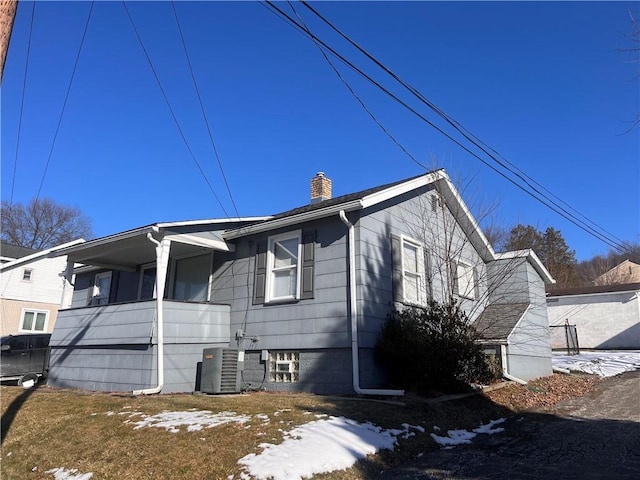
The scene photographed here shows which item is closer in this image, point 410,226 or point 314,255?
point 314,255

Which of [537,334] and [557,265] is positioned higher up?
[557,265]

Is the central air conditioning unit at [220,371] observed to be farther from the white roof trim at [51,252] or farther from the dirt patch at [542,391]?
the white roof trim at [51,252]

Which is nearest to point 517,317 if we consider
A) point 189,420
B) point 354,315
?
point 354,315

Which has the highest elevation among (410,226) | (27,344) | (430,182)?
(430,182)

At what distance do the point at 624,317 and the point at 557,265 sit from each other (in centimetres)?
1761

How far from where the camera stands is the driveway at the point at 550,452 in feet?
17.8

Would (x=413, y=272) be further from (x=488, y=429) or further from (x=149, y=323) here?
(x=149, y=323)

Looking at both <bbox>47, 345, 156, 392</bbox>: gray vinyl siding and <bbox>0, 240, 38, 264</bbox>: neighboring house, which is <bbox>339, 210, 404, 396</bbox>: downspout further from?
<bbox>0, 240, 38, 264</bbox>: neighboring house

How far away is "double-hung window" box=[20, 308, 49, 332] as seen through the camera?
86.4ft

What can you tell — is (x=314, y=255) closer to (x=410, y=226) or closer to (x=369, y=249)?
(x=369, y=249)

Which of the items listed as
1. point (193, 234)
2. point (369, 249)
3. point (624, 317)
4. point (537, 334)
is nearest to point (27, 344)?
point (193, 234)

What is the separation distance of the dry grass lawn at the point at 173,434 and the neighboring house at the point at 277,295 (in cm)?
124

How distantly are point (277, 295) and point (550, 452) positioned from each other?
Answer: 6.50 metres

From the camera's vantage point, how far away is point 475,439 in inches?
291
